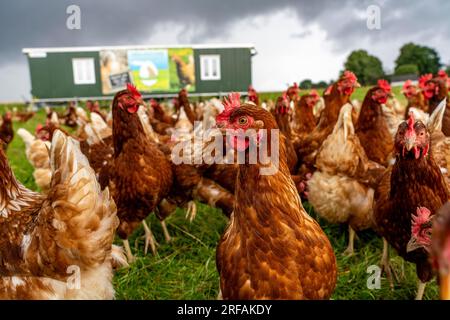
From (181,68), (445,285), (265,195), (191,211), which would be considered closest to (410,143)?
(265,195)

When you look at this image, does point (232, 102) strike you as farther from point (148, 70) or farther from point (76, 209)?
point (148, 70)

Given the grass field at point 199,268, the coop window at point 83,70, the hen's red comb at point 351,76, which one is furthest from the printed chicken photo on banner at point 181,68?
the grass field at point 199,268

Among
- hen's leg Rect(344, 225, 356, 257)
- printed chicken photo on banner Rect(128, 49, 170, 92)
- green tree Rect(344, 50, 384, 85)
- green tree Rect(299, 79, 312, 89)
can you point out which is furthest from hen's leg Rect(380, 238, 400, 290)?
printed chicken photo on banner Rect(128, 49, 170, 92)

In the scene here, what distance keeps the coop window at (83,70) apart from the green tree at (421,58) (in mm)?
12149

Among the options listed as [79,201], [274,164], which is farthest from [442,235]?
[79,201]

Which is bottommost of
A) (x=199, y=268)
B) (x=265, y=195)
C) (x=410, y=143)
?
(x=199, y=268)

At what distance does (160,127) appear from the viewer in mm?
4359

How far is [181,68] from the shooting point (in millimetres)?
10945

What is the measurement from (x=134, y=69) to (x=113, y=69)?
2.14 ft

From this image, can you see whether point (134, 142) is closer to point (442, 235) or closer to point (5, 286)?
point (5, 286)

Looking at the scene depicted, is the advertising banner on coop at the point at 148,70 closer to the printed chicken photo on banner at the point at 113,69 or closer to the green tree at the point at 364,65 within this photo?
the printed chicken photo on banner at the point at 113,69

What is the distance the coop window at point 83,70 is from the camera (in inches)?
446

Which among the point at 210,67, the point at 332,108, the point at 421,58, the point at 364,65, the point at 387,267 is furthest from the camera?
the point at 421,58

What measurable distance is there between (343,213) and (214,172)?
89 centimetres
